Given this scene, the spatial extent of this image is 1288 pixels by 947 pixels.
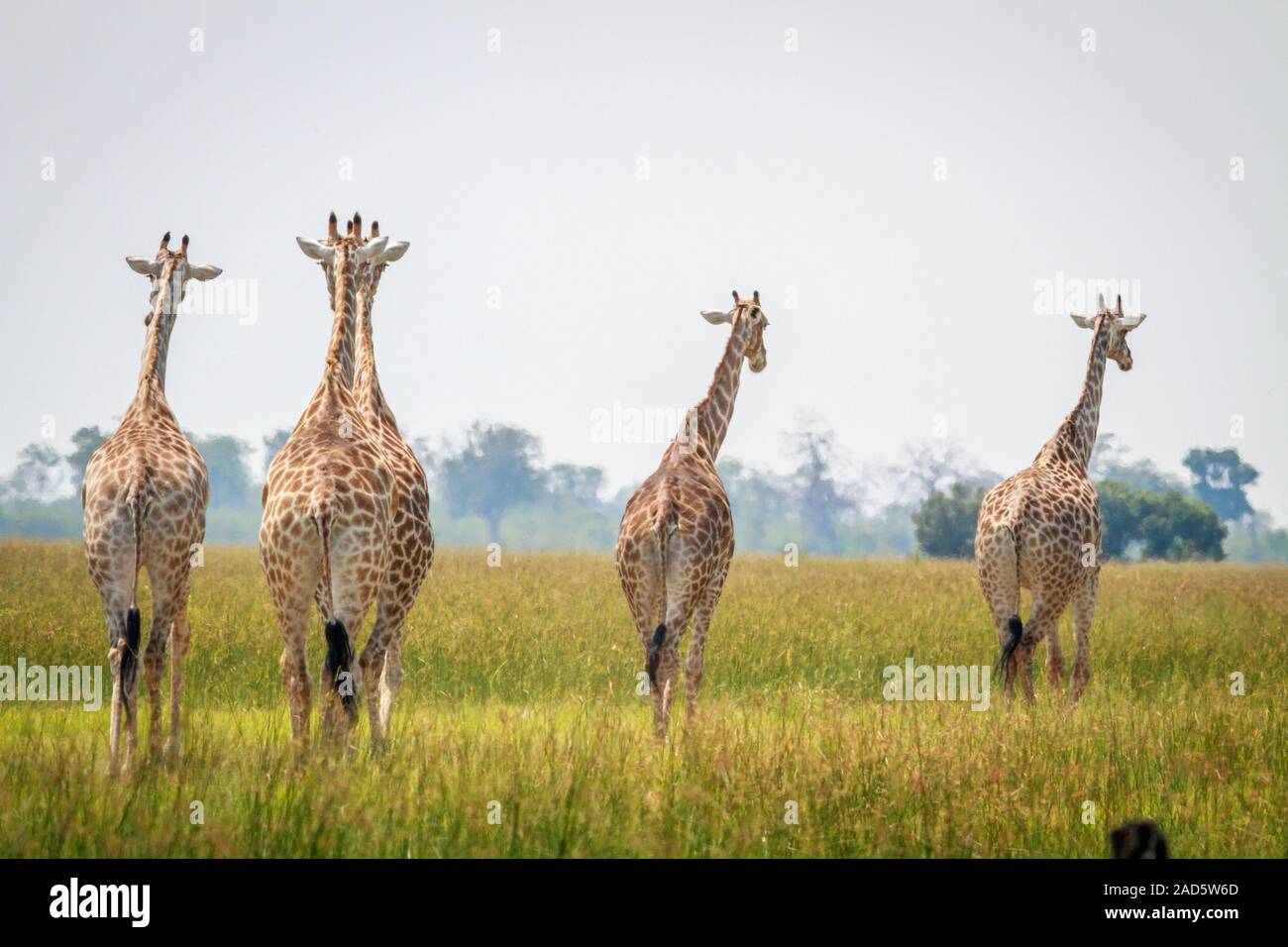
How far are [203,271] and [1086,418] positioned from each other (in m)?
8.61

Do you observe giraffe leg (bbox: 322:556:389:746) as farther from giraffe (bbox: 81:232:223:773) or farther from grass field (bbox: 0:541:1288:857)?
giraffe (bbox: 81:232:223:773)

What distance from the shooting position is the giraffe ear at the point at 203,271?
1085 cm

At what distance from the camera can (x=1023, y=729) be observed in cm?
995

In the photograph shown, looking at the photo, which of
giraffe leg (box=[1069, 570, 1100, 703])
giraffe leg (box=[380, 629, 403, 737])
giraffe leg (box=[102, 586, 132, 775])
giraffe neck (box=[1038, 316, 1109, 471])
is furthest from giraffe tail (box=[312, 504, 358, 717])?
giraffe neck (box=[1038, 316, 1109, 471])

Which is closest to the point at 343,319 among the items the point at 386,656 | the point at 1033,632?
the point at 386,656

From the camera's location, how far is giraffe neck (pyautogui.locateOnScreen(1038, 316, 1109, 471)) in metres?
13.8

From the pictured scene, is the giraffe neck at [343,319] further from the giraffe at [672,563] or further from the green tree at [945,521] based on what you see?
the green tree at [945,521]

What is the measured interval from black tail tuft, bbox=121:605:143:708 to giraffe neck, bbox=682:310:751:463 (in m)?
4.75

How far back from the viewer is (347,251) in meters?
10.3

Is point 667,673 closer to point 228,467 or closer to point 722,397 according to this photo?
point 722,397

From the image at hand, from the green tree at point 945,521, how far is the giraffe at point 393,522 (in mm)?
56490

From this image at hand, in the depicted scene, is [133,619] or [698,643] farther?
[698,643]
